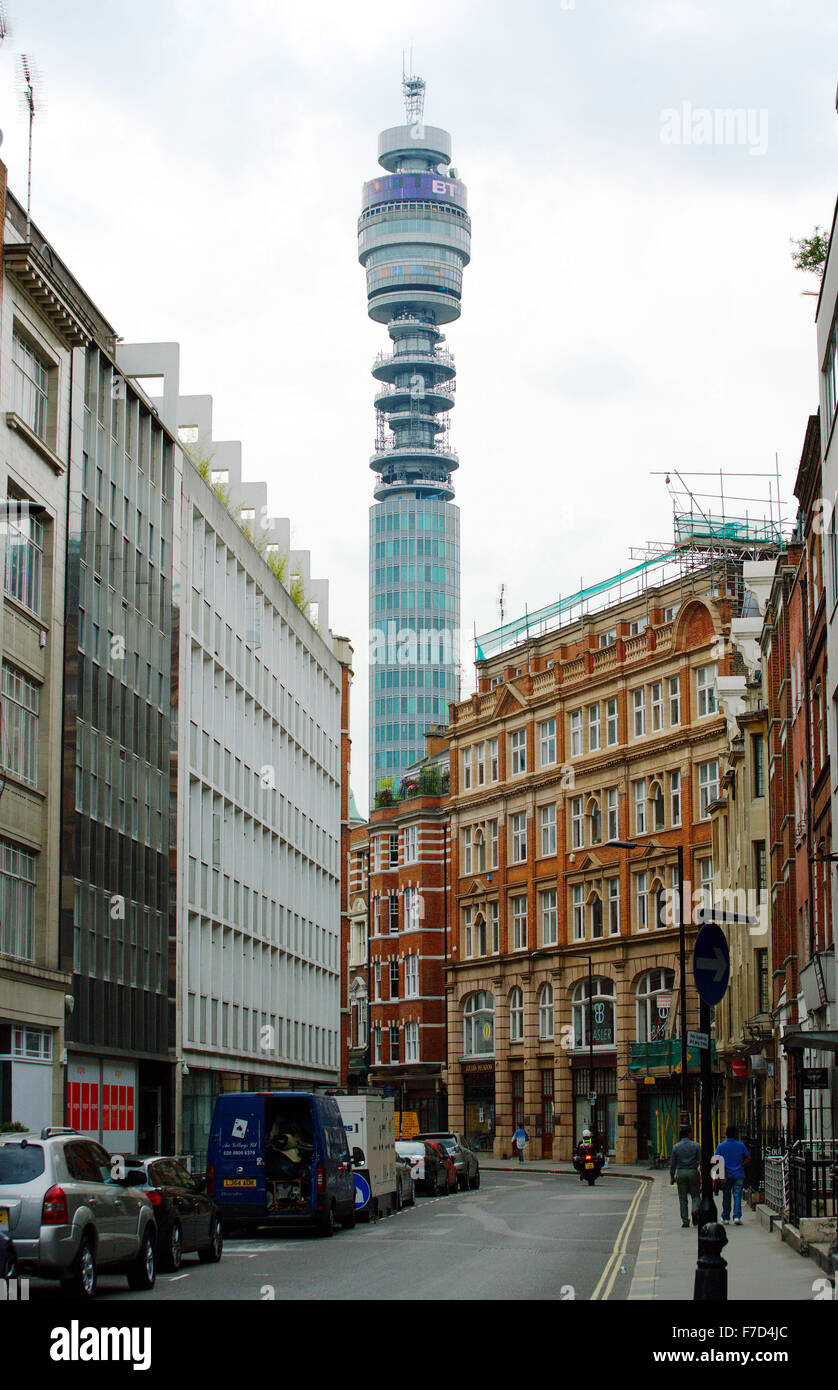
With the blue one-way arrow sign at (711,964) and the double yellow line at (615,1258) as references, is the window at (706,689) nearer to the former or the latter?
the double yellow line at (615,1258)

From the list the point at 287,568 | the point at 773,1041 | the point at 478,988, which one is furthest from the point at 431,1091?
the point at 773,1041

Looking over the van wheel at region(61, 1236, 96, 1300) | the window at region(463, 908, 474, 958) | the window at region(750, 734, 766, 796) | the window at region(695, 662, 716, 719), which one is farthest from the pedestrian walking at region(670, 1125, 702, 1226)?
the window at region(463, 908, 474, 958)

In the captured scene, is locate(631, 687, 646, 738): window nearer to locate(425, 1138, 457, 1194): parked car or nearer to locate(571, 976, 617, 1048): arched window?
locate(571, 976, 617, 1048): arched window

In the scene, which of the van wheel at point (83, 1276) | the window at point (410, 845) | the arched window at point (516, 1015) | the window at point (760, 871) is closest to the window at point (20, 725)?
the van wheel at point (83, 1276)

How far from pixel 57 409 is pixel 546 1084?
161 feet

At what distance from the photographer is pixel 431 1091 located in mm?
90750

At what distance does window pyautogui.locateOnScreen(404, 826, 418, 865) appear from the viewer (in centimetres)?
9381

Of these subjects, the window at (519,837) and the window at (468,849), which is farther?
the window at (468,849)

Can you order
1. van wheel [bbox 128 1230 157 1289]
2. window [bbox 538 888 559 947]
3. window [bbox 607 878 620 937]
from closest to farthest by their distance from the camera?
1. van wheel [bbox 128 1230 157 1289]
2. window [bbox 607 878 620 937]
3. window [bbox 538 888 559 947]

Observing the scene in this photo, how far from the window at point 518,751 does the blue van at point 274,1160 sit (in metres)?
53.9

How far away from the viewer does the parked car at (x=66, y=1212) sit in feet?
55.8

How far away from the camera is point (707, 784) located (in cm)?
6881

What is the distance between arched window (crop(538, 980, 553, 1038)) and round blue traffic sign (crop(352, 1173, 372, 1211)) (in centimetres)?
4458

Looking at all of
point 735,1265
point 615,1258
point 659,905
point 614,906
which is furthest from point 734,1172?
point 614,906
